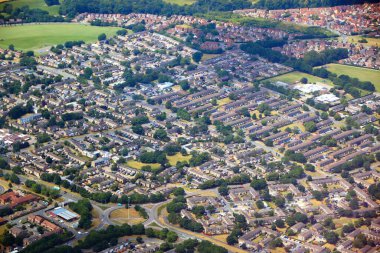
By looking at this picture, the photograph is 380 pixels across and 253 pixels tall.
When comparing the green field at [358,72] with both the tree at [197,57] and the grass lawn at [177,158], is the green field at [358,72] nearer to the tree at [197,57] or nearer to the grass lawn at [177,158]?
the tree at [197,57]

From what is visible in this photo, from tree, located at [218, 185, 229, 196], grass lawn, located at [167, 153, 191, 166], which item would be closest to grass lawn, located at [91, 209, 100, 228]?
tree, located at [218, 185, 229, 196]

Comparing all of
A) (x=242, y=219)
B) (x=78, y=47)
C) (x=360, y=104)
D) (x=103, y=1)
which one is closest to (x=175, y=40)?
(x=78, y=47)

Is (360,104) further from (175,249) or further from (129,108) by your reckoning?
(175,249)

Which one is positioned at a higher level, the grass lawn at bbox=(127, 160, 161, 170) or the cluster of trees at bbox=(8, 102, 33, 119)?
the cluster of trees at bbox=(8, 102, 33, 119)

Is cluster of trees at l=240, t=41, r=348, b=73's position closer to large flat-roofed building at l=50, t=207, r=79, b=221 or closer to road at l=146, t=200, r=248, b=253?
road at l=146, t=200, r=248, b=253

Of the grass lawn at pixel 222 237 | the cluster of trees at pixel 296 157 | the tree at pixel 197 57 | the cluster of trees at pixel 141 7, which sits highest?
the cluster of trees at pixel 141 7

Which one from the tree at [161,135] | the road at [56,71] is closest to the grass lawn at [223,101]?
the tree at [161,135]
